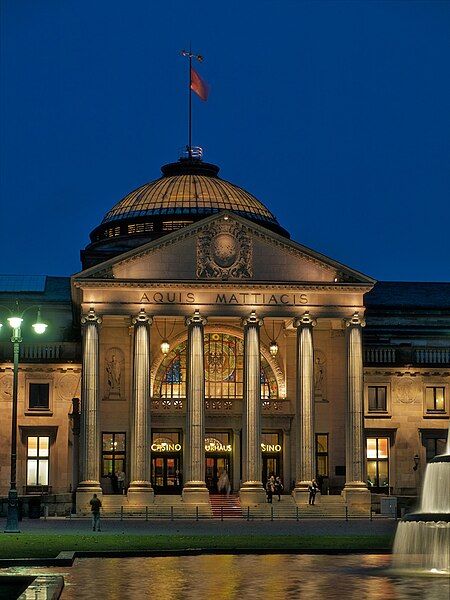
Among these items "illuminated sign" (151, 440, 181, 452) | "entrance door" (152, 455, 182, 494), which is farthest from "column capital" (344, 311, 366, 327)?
"entrance door" (152, 455, 182, 494)

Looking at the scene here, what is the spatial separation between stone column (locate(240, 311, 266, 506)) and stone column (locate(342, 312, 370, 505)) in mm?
5537

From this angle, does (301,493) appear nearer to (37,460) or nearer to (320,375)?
(320,375)

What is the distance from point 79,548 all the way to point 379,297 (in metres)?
73.8

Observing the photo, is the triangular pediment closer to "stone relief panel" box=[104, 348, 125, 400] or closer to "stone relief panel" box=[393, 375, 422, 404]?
"stone relief panel" box=[104, 348, 125, 400]

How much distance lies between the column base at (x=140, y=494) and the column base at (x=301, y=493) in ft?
28.4

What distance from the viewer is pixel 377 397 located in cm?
9450

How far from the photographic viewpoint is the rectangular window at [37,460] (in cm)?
9031

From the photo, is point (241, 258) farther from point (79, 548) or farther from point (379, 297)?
point (79, 548)

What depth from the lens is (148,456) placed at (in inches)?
3260

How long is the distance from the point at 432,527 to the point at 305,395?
53.1 m

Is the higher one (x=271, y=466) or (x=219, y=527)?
(x=271, y=466)

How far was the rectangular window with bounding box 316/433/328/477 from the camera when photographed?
90.4 m

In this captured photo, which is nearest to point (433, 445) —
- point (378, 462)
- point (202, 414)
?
point (378, 462)

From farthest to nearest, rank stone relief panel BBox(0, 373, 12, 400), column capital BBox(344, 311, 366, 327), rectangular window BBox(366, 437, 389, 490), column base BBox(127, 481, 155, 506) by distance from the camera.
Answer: rectangular window BBox(366, 437, 389, 490) → stone relief panel BBox(0, 373, 12, 400) → column capital BBox(344, 311, 366, 327) → column base BBox(127, 481, 155, 506)
